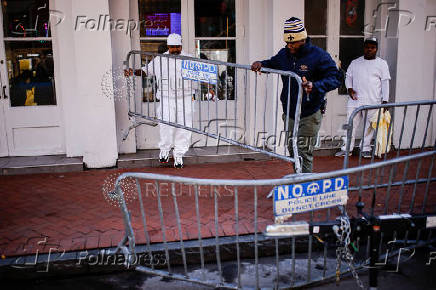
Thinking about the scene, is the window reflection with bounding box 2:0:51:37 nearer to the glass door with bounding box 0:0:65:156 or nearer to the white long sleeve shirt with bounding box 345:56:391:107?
the glass door with bounding box 0:0:65:156

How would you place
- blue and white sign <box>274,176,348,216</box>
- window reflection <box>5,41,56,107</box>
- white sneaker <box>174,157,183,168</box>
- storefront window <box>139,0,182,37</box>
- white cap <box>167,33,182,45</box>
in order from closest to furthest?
blue and white sign <box>274,176,348,216</box>
white cap <box>167,33,182,45</box>
white sneaker <box>174,157,183,168</box>
window reflection <box>5,41,56,107</box>
storefront window <box>139,0,182,37</box>

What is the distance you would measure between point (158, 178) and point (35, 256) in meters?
1.80

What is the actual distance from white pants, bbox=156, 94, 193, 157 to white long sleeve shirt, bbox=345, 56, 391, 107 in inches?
114

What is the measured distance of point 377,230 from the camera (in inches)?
118

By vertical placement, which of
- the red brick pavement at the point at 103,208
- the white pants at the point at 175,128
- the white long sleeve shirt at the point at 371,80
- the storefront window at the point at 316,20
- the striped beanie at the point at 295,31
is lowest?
the red brick pavement at the point at 103,208

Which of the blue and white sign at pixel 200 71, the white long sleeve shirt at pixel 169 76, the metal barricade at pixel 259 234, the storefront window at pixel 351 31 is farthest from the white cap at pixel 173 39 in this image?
the storefront window at pixel 351 31

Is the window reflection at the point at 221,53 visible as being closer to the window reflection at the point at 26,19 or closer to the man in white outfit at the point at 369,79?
the man in white outfit at the point at 369,79

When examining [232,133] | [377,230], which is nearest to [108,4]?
[232,133]

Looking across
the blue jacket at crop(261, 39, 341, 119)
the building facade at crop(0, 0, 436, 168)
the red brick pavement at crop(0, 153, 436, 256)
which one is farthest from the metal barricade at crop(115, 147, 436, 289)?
the building facade at crop(0, 0, 436, 168)

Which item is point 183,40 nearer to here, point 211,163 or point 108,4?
point 108,4

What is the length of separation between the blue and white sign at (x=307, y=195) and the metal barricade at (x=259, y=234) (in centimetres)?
7

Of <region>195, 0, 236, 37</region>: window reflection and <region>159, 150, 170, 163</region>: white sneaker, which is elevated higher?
<region>195, 0, 236, 37</region>: window reflection

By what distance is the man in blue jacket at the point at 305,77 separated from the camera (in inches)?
182

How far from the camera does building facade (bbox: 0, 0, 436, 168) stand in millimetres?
6793
